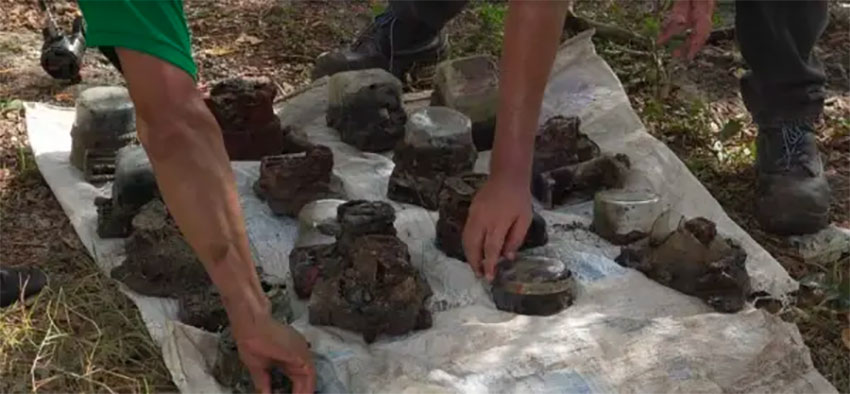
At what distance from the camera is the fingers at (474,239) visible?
235 centimetres

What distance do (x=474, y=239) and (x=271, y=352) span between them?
490mm

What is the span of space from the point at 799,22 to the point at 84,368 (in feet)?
6.03

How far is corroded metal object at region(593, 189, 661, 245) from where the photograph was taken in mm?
2775

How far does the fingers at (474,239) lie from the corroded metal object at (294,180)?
1.97ft

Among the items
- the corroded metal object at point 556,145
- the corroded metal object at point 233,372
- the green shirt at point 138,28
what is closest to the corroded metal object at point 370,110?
the corroded metal object at point 556,145

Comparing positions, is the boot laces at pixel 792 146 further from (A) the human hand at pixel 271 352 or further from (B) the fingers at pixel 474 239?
(A) the human hand at pixel 271 352

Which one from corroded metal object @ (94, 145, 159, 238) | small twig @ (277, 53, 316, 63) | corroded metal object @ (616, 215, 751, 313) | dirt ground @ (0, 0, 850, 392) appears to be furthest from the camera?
small twig @ (277, 53, 316, 63)

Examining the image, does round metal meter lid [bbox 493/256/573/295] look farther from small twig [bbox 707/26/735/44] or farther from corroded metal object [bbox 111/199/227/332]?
small twig [bbox 707/26/735/44]

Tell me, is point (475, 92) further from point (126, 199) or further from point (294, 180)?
point (126, 199)

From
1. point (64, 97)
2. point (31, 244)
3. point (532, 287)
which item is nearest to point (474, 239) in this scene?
point (532, 287)

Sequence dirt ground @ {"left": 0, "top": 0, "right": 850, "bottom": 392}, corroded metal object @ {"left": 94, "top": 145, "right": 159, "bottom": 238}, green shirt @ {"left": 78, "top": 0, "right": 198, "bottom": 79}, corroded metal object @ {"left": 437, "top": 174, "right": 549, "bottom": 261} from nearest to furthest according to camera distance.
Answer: green shirt @ {"left": 78, "top": 0, "right": 198, "bottom": 79}, dirt ground @ {"left": 0, "top": 0, "right": 850, "bottom": 392}, corroded metal object @ {"left": 437, "top": 174, "right": 549, "bottom": 261}, corroded metal object @ {"left": 94, "top": 145, "right": 159, "bottom": 238}

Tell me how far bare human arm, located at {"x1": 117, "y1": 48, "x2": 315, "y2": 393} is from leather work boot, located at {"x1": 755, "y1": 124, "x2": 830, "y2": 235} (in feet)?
4.51

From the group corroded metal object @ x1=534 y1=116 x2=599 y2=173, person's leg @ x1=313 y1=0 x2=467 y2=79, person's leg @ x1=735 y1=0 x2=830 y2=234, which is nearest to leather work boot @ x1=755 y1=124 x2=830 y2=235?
person's leg @ x1=735 y1=0 x2=830 y2=234

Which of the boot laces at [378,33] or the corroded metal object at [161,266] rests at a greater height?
the boot laces at [378,33]
